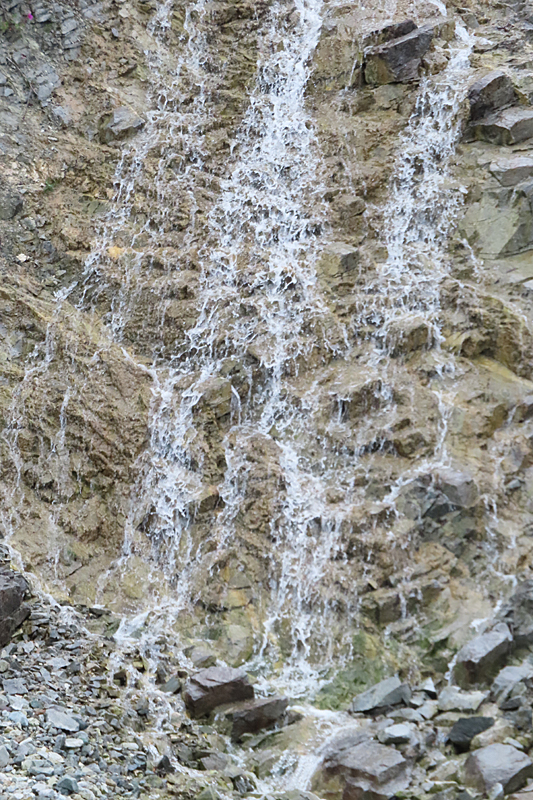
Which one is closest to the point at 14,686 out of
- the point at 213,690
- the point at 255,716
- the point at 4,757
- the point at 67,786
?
the point at 4,757

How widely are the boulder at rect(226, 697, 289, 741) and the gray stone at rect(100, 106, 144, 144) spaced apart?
33.1 ft

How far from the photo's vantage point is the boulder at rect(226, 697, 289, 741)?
7320mm

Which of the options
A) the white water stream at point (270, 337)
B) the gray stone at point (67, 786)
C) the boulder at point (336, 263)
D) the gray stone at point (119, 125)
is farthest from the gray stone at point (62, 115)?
the gray stone at point (67, 786)

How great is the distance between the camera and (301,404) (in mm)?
10148

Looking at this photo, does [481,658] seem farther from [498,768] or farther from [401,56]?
[401,56]

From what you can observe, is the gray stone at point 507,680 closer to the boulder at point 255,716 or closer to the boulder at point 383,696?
the boulder at point 383,696

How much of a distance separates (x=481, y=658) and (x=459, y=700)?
482 millimetres

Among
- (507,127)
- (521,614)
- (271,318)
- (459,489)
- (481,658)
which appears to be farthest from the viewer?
(507,127)

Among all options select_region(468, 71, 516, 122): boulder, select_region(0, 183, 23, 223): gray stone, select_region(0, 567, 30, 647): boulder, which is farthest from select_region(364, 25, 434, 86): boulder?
select_region(0, 567, 30, 647): boulder

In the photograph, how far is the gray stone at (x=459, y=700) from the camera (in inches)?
283

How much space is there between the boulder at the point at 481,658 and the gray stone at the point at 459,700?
16 centimetres

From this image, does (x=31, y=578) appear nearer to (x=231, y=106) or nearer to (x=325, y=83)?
(x=231, y=106)

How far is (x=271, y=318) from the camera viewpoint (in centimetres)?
1095

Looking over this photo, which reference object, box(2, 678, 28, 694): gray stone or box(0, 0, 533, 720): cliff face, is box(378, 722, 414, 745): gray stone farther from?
box(2, 678, 28, 694): gray stone
